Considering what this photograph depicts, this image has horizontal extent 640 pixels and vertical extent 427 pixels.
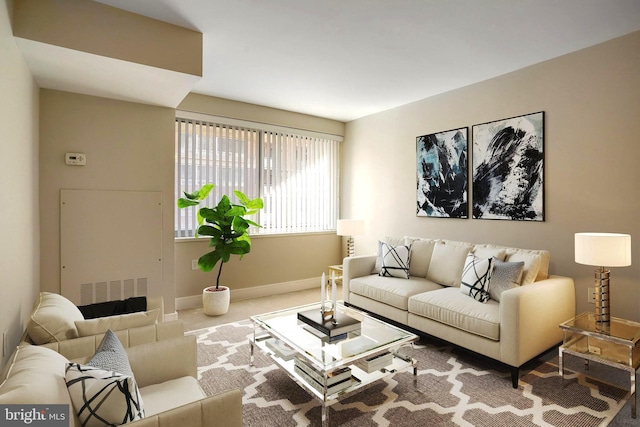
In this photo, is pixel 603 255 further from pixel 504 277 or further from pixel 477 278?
pixel 477 278

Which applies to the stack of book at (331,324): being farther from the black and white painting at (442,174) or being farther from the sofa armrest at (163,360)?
the black and white painting at (442,174)

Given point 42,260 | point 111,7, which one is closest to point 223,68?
point 111,7

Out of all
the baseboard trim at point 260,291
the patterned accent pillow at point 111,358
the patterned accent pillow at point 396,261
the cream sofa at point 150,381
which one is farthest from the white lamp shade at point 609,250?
the baseboard trim at point 260,291

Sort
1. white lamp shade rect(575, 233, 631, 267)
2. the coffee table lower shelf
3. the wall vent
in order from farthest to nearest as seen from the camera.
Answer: the wall vent → white lamp shade rect(575, 233, 631, 267) → the coffee table lower shelf

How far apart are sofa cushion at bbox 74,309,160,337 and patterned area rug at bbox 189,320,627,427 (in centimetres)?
79

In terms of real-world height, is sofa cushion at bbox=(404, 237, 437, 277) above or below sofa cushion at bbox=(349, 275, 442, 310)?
above

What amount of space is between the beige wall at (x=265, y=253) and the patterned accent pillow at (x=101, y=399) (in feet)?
10.3

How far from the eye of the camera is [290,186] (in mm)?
5188

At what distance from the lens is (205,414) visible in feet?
4.09

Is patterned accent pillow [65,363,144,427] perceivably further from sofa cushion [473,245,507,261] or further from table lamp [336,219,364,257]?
table lamp [336,219,364,257]

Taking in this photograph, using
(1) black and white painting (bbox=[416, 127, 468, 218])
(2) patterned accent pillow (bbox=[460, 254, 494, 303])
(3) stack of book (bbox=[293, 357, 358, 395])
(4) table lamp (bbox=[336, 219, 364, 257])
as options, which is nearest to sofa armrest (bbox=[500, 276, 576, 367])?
(2) patterned accent pillow (bbox=[460, 254, 494, 303])

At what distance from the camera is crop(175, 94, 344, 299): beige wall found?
4.30 meters

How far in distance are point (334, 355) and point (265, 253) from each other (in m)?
2.92

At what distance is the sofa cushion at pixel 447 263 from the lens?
11.3ft
